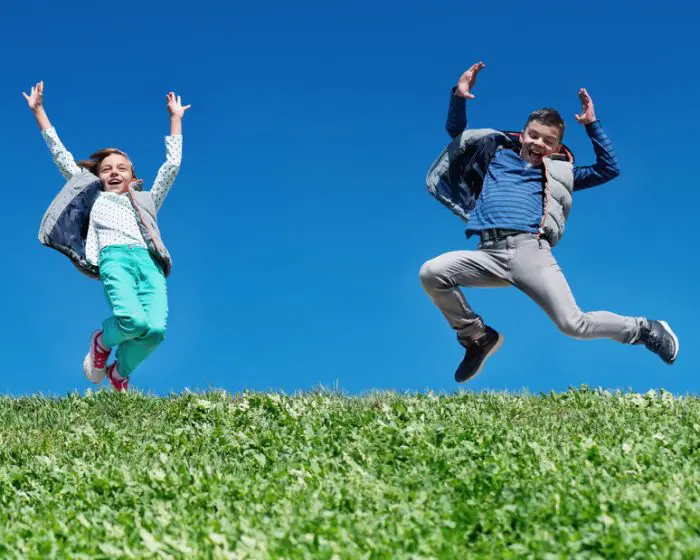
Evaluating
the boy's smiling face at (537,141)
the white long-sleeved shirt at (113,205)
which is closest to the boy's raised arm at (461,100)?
the boy's smiling face at (537,141)

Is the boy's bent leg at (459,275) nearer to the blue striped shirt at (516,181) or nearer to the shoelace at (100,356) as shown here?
the blue striped shirt at (516,181)

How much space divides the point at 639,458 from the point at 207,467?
3.16 metres

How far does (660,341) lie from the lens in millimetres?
9523

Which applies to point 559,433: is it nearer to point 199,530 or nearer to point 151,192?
point 199,530

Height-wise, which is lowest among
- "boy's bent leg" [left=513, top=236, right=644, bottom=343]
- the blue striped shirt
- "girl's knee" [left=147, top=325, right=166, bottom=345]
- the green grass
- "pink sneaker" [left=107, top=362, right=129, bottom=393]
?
the green grass

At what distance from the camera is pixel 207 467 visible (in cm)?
626

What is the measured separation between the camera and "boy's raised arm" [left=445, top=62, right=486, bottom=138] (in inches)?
365

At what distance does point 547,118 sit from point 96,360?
608cm

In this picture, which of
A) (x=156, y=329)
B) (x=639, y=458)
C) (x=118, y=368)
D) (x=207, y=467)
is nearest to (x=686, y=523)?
(x=639, y=458)

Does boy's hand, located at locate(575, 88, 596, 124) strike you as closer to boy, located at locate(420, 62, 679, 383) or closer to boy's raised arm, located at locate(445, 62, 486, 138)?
boy, located at locate(420, 62, 679, 383)

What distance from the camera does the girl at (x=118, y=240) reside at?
995 centimetres

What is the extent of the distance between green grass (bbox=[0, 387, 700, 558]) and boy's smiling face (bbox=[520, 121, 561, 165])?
8.77ft

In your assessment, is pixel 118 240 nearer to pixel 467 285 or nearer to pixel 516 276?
pixel 467 285

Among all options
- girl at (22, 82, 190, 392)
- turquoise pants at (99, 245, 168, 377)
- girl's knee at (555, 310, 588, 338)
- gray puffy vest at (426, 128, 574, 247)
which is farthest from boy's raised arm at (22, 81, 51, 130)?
girl's knee at (555, 310, 588, 338)
